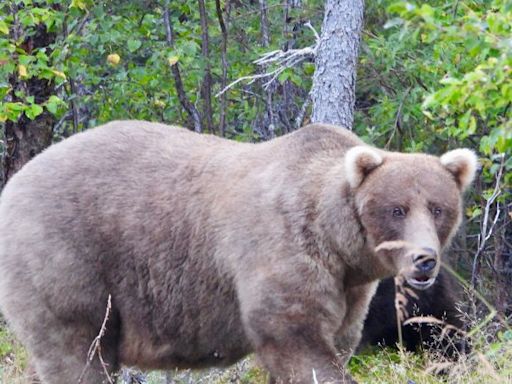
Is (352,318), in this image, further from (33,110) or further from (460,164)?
(33,110)

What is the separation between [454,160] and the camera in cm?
623

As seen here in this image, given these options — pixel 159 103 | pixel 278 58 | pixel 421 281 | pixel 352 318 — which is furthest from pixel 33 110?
pixel 421 281

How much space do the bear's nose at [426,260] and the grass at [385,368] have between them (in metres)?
0.71

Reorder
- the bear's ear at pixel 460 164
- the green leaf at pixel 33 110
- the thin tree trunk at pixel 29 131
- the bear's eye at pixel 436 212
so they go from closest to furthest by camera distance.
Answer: the bear's eye at pixel 436 212 → the bear's ear at pixel 460 164 → the green leaf at pixel 33 110 → the thin tree trunk at pixel 29 131

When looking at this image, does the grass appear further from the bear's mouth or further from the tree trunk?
the tree trunk

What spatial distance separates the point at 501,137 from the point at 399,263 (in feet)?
2.91

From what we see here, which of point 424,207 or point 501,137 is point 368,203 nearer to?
point 424,207

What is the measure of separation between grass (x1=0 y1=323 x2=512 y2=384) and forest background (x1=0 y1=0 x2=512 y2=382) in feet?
2.23

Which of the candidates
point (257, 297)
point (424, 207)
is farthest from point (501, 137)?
point (257, 297)

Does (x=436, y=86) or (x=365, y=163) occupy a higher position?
(x=365, y=163)

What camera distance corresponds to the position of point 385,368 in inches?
327

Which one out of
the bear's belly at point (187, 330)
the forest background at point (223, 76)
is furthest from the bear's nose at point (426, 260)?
the forest background at point (223, 76)

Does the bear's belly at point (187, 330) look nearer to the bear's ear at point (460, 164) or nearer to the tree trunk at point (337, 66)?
the bear's ear at point (460, 164)

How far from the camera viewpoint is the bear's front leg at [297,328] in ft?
19.4
